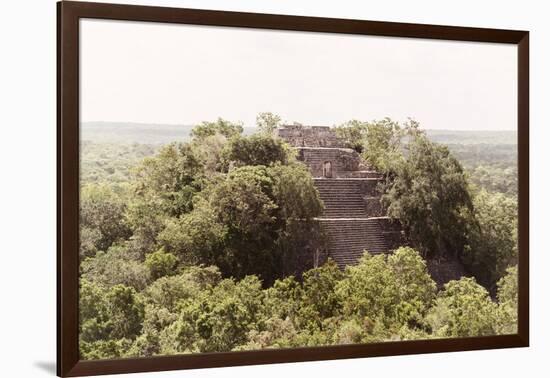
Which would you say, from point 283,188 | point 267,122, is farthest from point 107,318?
point 267,122

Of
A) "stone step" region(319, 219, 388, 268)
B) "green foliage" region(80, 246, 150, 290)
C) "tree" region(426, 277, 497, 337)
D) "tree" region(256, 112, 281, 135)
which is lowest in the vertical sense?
Answer: "tree" region(426, 277, 497, 337)

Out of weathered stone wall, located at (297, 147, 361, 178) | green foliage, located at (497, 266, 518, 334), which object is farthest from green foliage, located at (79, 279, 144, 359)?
green foliage, located at (497, 266, 518, 334)

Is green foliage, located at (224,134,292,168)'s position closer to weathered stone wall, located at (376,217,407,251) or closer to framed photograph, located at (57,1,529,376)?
framed photograph, located at (57,1,529,376)

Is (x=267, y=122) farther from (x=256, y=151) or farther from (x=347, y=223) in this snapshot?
(x=347, y=223)

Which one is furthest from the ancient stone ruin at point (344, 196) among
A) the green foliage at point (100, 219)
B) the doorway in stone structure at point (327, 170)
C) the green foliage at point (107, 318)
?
the green foliage at point (107, 318)

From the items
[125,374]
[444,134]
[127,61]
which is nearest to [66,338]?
[125,374]

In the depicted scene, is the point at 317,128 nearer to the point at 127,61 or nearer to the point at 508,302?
the point at 127,61

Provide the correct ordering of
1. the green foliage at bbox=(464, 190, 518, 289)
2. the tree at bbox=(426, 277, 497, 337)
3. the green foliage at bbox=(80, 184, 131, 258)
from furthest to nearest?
the green foliage at bbox=(464, 190, 518, 289) < the tree at bbox=(426, 277, 497, 337) < the green foliage at bbox=(80, 184, 131, 258)

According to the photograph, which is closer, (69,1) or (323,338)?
(69,1)
